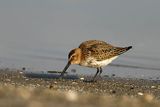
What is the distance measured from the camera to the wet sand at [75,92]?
6.23m

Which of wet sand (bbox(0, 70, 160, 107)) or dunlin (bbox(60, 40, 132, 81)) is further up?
dunlin (bbox(60, 40, 132, 81))

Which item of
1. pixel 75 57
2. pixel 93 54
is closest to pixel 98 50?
pixel 93 54

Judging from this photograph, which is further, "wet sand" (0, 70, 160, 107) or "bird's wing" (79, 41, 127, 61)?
"bird's wing" (79, 41, 127, 61)

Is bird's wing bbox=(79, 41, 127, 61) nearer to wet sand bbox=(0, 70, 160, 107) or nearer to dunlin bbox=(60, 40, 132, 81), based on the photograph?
dunlin bbox=(60, 40, 132, 81)

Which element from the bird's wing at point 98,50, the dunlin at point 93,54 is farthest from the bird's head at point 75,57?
the bird's wing at point 98,50

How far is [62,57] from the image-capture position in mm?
20547

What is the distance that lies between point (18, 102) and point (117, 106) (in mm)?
1312

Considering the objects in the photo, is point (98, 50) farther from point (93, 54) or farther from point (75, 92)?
point (75, 92)

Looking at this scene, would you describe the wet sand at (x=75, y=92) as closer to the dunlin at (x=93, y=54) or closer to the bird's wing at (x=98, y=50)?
the dunlin at (x=93, y=54)

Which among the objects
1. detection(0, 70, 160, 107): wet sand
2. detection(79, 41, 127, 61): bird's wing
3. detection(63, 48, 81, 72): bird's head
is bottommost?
detection(0, 70, 160, 107): wet sand

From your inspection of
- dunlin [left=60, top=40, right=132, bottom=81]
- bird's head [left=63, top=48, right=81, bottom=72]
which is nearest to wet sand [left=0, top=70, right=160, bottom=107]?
dunlin [left=60, top=40, right=132, bottom=81]

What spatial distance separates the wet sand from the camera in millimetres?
6232

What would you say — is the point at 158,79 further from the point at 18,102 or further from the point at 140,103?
the point at 18,102

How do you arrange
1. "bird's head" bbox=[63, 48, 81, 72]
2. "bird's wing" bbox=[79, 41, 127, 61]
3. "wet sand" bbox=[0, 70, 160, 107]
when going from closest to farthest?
"wet sand" bbox=[0, 70, 160, 107], "bird's head" bbox=[63, 48, 81, 72], "bird's wing" bbox=[79, 41, 127, 61]
